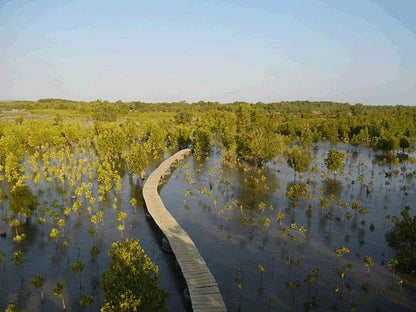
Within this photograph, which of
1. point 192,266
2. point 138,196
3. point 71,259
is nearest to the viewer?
point 192,266

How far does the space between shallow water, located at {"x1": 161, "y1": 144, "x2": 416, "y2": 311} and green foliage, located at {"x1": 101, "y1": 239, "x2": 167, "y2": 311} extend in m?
10.2

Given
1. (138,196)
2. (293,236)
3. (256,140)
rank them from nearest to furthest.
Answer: (293,236)
(138,196)
(256,140)

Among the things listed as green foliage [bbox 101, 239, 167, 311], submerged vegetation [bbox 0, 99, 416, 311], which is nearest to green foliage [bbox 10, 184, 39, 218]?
submerged vegetation [bbox 0, 99, 416, 311]

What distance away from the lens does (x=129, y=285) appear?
2092 cm

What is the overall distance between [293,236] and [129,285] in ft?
84.8

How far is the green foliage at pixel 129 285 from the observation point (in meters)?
20.7

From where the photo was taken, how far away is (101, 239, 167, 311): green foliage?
20.7m

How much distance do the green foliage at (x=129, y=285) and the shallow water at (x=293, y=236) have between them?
1020cm

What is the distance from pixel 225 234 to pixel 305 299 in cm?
1491

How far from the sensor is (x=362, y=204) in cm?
5334

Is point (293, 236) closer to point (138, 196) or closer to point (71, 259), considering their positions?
point (71, 259)

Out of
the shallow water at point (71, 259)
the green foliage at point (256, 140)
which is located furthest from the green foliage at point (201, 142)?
the shallow water at point (71, 259)

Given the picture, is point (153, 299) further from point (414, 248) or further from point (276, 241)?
point (414, 248)

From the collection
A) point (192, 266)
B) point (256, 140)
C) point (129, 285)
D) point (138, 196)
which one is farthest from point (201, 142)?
point (129, 285)
